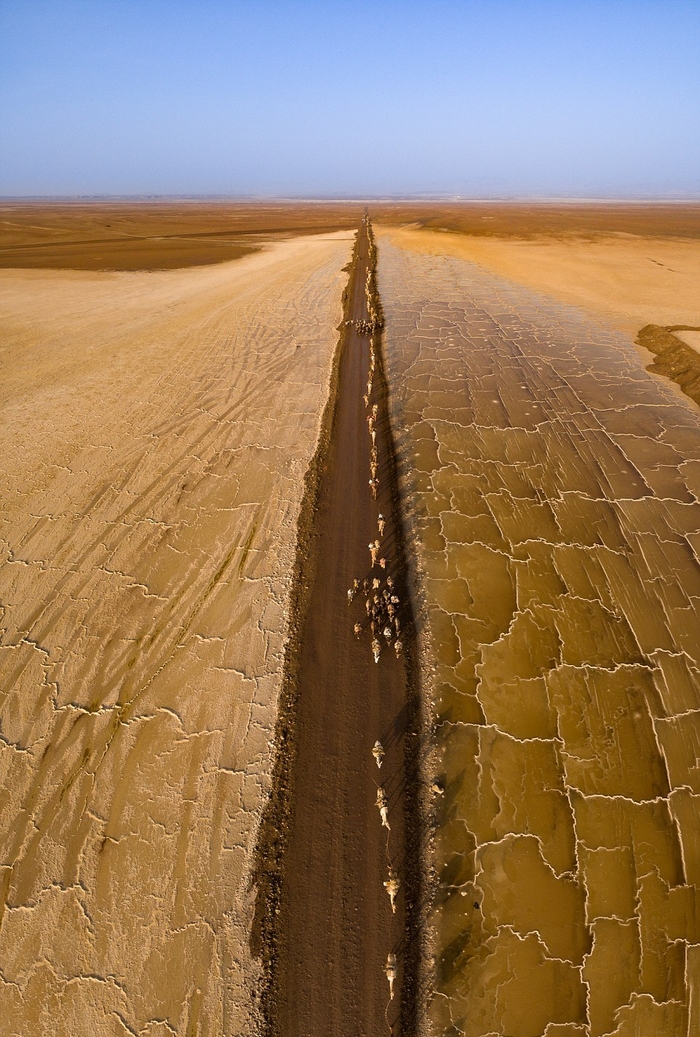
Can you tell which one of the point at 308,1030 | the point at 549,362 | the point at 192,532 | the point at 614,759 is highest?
the point at 549,362

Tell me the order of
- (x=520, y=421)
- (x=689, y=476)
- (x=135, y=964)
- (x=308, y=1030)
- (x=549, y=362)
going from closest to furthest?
(x=308, y=1030)
(x=135, y=964)
(x=689, y=476)
(x=520, y=421)
(x=549, y=362)

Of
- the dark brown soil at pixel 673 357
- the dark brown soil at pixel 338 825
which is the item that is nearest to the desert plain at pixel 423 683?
the dark brown soil at pixel 338 825

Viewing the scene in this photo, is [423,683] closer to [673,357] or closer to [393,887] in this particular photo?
[393,887]

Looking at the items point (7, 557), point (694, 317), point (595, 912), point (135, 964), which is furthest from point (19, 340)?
point (694, 317)

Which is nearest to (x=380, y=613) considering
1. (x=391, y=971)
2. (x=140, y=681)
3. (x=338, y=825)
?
(x=338, y=825)

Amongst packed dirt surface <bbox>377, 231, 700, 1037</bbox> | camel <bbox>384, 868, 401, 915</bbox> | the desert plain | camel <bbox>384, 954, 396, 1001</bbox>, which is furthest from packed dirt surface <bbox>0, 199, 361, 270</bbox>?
camel <bbox>384, 954, 396, 1001</bbox>

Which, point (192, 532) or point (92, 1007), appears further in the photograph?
point (192, 532)

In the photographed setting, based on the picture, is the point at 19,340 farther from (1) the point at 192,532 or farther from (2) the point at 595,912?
(2) the point at 595,912
